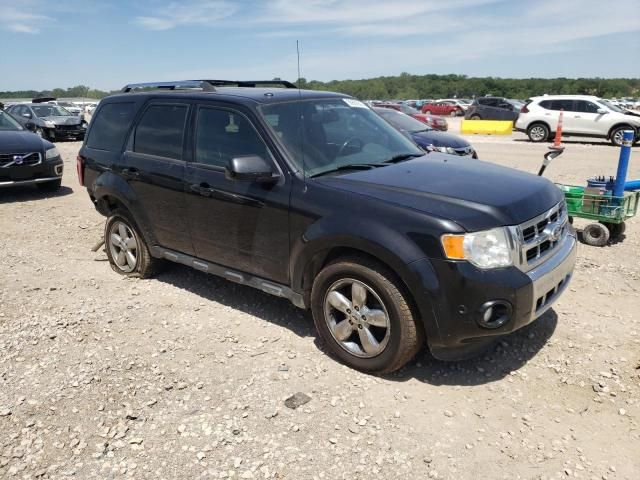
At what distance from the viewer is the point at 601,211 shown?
618cm

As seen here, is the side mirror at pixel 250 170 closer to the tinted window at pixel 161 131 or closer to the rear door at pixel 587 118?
the tinted window at pixel 161 131

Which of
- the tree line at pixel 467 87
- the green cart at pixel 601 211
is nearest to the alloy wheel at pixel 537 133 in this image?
the green cart at pixel 601 211

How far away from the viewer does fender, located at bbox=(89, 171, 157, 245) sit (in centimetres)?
499

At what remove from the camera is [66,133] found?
827 inches

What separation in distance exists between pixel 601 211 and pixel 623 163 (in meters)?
0.59

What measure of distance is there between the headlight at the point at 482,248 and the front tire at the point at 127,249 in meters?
3.29

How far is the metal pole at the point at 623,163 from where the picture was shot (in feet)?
19.4

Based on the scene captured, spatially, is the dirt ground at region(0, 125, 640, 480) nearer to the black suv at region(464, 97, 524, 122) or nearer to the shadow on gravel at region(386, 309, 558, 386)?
the shadow on gravel at region(386, 309, 558, 386)

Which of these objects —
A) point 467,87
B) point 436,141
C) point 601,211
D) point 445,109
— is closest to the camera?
point 601,211

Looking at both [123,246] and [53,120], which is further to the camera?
[53,120]

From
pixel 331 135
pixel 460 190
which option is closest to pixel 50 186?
pixel 331 135

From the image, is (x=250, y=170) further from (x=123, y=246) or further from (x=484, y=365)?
(x=123, y=246)

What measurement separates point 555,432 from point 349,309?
1.39m

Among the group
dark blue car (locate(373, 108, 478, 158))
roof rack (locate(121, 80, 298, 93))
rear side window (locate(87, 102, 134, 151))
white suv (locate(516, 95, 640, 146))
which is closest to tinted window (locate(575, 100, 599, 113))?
white suv (locate(516, 95, 640, 146))
